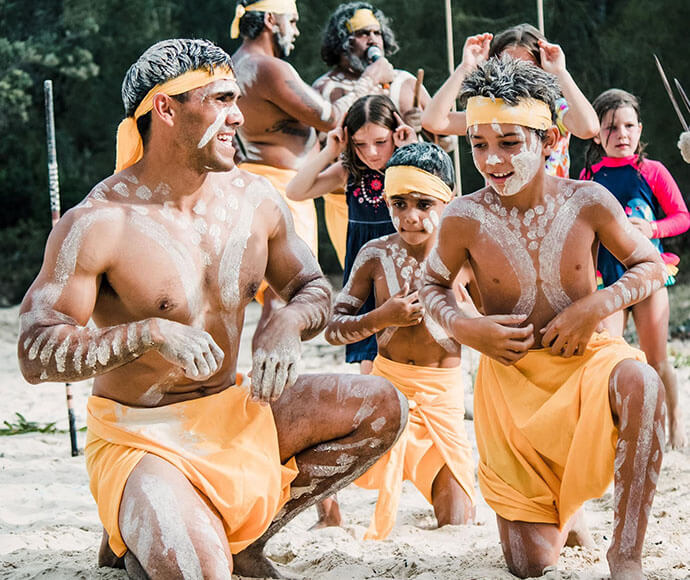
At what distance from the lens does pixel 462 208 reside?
3.07 meters

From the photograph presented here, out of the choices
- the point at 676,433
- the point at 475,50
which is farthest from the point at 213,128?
the point at 676,433

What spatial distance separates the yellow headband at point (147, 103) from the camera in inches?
112

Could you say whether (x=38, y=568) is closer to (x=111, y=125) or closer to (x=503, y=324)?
(x=503, y=324)

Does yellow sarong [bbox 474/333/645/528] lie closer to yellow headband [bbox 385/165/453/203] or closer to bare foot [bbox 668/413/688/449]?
yellow headband [bbox 385/165/453/203]

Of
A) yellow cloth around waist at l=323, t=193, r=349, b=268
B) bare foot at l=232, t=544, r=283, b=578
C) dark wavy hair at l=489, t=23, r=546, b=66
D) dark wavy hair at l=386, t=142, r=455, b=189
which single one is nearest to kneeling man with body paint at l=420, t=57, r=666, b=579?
dark wavy hair at l=386, t=142, r=455, b=189

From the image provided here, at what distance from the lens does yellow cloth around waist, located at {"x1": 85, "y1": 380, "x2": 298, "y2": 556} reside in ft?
8.75

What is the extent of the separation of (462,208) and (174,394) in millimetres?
1058

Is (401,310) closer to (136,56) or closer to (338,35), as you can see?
(338,35)

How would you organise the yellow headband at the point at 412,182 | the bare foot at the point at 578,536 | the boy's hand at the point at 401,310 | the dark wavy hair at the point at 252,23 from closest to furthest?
1. the bare foot at the point at 578,536
2. the boy's hand at the point at 401,310
3. the yellow headband at the point at 412,182
4. the dark wavy hair at the point at 252,23

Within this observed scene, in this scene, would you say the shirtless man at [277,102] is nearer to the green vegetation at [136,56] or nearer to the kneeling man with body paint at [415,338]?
the kneeling man with body paint at [415,338]

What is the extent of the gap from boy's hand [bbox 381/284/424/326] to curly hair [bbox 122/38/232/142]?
110 cm

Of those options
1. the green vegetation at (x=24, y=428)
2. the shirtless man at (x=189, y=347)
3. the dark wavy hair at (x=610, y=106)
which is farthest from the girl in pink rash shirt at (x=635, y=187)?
the green vegetation at (x=24, y=428)

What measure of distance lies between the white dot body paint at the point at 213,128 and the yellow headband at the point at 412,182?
38.3 inches

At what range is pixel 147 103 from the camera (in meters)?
2.86
